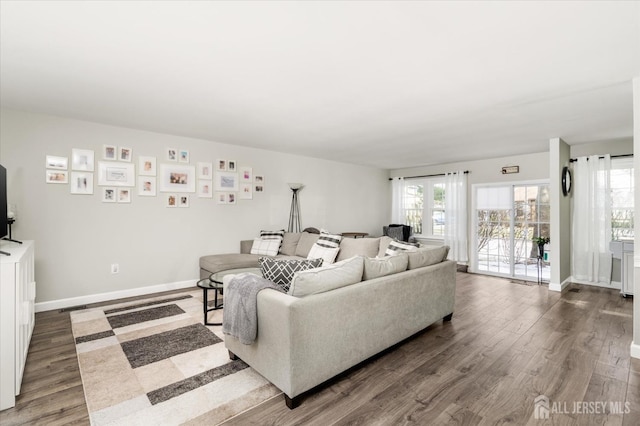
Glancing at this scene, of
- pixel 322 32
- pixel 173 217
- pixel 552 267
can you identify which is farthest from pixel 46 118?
pixel 552 267

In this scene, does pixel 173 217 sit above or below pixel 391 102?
below

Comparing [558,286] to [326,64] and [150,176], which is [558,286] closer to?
[326,64]

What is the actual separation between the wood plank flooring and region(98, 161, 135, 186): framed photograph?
66.1 inches

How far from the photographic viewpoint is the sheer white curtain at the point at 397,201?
765 centimetres

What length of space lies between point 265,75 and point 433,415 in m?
2.69

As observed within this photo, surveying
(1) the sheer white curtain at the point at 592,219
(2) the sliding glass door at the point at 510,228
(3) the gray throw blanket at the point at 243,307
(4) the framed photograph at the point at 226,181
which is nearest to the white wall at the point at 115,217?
(4) the framed photograph at the point at 226,181

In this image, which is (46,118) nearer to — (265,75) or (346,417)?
(265,75)

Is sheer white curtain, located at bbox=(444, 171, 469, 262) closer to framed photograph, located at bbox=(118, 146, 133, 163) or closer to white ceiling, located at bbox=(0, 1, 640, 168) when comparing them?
white ceiling, located at bbox=(0, 1, 640, 168)

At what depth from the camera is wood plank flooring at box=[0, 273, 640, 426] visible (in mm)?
1783

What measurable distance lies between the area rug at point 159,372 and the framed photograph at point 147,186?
165 centimetres

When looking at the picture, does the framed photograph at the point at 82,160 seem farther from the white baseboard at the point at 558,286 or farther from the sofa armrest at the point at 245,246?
the white baseboard at the point at 558,286

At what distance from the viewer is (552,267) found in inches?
189

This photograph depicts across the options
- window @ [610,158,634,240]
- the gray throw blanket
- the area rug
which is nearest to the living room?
window @ [610,158,634,240]

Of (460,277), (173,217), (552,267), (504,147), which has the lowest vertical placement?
(460,277)
